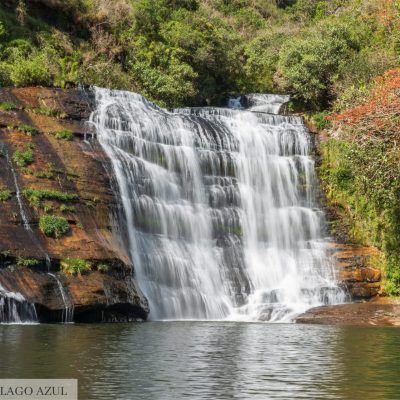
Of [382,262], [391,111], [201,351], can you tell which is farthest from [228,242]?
[201,351]

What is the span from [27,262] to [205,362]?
12.3m

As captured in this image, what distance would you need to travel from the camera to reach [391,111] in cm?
2836

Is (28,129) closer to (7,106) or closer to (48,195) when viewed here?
(7,106)

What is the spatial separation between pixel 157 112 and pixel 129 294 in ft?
43.8

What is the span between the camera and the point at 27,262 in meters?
24.3

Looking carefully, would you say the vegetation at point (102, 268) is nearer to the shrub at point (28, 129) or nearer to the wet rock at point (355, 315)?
the shrub at point (28, 129)

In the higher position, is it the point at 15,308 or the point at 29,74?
the point at 29,74

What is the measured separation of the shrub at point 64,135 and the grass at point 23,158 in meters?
2.20

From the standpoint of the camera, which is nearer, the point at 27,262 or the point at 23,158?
the point at 27,262

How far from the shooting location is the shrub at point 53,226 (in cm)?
2606

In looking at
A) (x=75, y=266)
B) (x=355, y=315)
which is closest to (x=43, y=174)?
Answer: (x=75, y=266)

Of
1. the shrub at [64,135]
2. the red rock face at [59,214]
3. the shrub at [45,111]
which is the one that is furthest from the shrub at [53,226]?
the shrub at [45,111]

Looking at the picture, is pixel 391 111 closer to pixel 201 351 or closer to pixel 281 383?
pixel 201 351

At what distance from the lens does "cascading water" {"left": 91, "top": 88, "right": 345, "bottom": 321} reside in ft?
98.4
